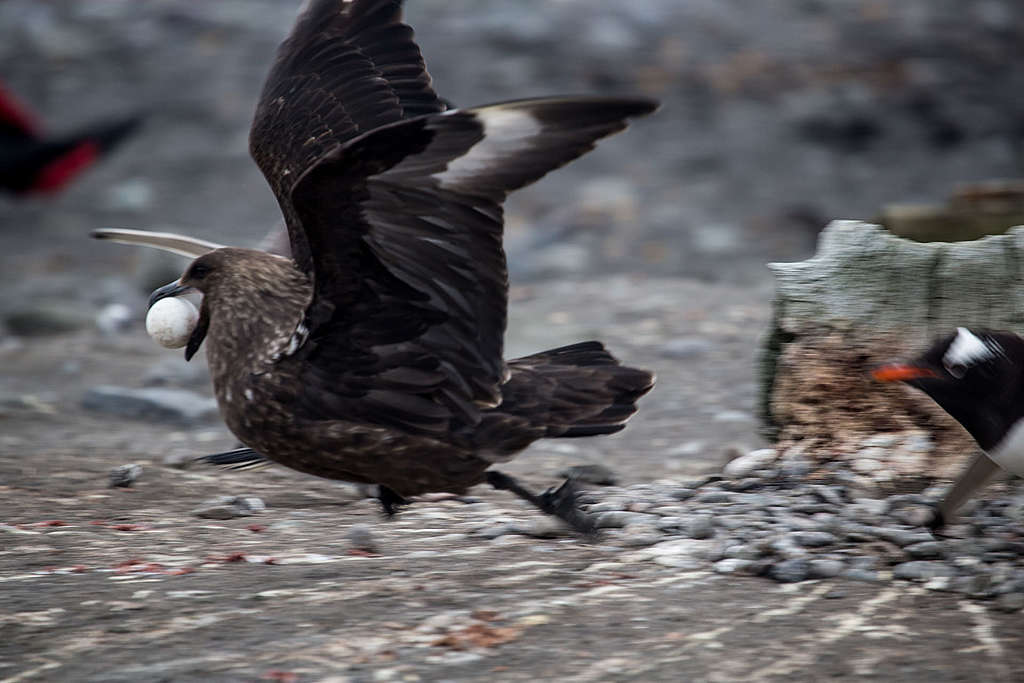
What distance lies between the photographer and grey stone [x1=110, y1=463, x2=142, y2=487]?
176 inches

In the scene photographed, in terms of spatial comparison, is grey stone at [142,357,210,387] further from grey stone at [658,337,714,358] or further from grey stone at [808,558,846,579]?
grey stone at [808,558,846,579]

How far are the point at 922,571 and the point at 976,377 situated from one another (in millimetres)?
509

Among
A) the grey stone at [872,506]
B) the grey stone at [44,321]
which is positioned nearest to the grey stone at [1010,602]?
the grey stone at [872,506]

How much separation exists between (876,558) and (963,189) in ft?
10.8

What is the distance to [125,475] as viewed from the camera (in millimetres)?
4492

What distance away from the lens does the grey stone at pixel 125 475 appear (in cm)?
448

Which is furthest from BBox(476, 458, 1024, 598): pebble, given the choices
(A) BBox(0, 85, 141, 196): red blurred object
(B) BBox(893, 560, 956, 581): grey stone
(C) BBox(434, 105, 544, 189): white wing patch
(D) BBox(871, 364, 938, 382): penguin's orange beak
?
(A) BBox(0, 85, 141, 196): red blurred object

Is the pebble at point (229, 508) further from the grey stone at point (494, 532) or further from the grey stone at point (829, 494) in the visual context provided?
the grey stone at point (829, 494)

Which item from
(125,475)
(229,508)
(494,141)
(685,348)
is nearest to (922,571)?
(494,141)

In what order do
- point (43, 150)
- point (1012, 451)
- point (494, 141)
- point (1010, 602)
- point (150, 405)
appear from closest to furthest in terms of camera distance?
point (494, 141) → point (1010, 602) → point (1012, 451) → point (150, 405) → point (43, 150)

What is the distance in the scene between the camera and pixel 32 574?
348cm

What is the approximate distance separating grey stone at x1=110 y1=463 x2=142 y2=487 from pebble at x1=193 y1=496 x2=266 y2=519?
1.10 feet

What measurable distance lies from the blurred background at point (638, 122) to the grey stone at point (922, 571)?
16.0 feet

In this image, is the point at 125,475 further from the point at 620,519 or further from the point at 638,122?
the point at 638,122
